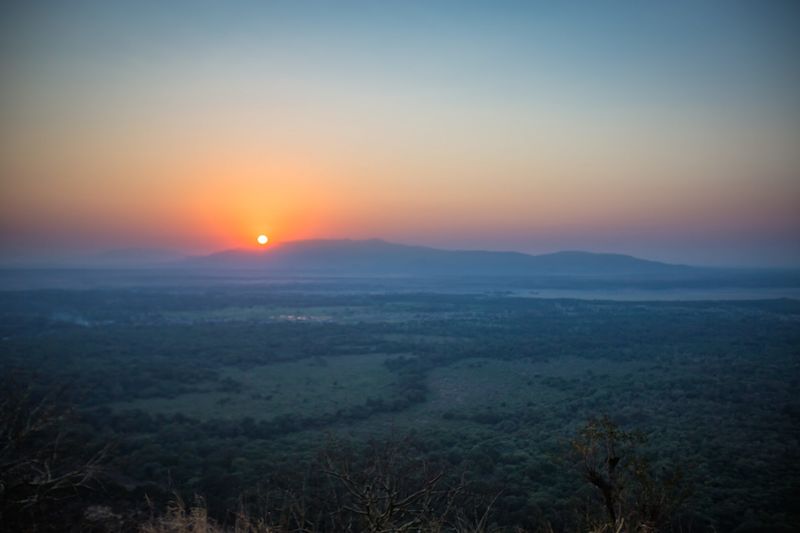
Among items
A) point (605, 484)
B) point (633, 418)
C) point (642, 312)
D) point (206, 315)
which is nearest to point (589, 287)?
point (642, 312)

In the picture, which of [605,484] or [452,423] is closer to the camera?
[605,484]

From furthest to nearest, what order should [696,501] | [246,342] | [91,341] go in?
[246,342], [91,341], [696,501]

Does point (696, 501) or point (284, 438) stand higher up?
point (696, 501)

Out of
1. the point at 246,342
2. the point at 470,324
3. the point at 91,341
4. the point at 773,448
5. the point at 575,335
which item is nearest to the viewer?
the point at 773,448

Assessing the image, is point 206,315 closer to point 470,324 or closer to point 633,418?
point 470,324

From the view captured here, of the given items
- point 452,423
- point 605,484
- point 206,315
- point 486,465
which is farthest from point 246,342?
point 605,484

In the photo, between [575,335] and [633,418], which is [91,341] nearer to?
[633,418]
